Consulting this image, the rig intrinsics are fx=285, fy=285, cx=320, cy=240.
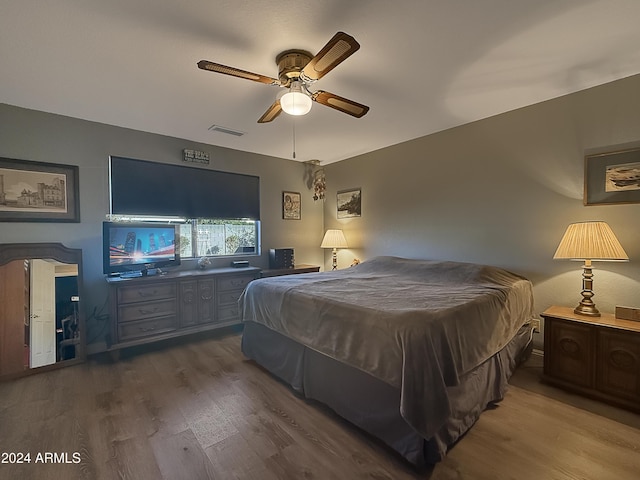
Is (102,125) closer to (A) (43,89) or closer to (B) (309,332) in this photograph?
(A) (43,89)

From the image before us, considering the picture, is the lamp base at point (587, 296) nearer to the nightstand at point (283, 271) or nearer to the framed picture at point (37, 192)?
the nightstand at point (283, 271)

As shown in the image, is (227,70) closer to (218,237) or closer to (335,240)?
(218,237)

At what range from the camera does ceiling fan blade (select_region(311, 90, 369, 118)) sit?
2152 mm

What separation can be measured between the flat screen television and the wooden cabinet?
18 centimetres

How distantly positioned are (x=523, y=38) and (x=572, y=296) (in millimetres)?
2228

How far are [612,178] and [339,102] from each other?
2.42 meters

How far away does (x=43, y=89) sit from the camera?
2482 mm

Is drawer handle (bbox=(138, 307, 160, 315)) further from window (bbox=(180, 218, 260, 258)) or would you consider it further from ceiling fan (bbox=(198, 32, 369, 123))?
ceiling fan (bbox=(198, 32, 369, 123))

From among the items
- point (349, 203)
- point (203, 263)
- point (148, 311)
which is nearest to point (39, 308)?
point (148, 311)

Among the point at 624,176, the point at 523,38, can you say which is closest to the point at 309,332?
the point at 523,38

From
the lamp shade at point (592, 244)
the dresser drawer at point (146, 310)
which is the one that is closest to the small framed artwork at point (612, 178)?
the lamp shade at point (592, 244)

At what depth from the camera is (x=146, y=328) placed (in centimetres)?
310

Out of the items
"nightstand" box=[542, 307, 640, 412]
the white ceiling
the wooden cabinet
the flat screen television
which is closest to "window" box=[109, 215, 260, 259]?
the flat screen television

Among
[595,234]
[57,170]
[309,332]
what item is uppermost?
[57,170]
